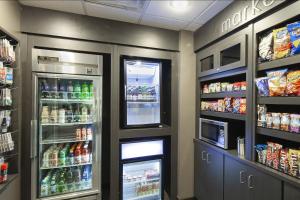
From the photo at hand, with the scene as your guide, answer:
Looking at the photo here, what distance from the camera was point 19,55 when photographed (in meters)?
1.74

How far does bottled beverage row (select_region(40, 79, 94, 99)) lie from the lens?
201 centimetres

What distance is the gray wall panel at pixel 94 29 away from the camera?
73.5 inches

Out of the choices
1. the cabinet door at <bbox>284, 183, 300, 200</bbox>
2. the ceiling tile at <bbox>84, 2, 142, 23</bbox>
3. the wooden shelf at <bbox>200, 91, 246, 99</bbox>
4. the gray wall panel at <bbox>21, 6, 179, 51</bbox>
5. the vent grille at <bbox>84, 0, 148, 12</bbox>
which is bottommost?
the cabinet door at <bbox>284, 183, 300, 200</bbox>

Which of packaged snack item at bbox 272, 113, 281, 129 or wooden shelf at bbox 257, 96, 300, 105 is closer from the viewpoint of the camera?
wooden shelf at bbox 257, 96, 300, 105

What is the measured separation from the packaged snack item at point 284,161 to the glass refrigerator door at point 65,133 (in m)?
1.79

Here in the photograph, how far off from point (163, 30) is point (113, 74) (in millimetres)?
897

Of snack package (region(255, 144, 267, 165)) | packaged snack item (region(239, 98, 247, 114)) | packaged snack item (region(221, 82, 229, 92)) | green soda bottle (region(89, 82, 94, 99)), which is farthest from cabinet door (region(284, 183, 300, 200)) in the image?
green soda bottle (region(89, 82, 94, 99))

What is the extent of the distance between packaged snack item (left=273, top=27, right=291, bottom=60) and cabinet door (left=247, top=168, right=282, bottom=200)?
929 mm

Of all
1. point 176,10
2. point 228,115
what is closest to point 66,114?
point 176,10

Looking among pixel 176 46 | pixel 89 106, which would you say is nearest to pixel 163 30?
pixel 176 46

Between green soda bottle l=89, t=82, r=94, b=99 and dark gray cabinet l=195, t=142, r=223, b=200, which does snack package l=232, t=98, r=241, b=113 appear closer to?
dark gray cabinet l=195, t=142, r=223, b=200

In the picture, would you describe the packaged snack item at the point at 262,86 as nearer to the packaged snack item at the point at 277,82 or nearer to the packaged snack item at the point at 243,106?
the packaged snack item at the point at 277,82

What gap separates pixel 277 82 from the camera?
134cm

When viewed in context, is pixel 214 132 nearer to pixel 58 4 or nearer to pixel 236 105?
pixel 236 105
